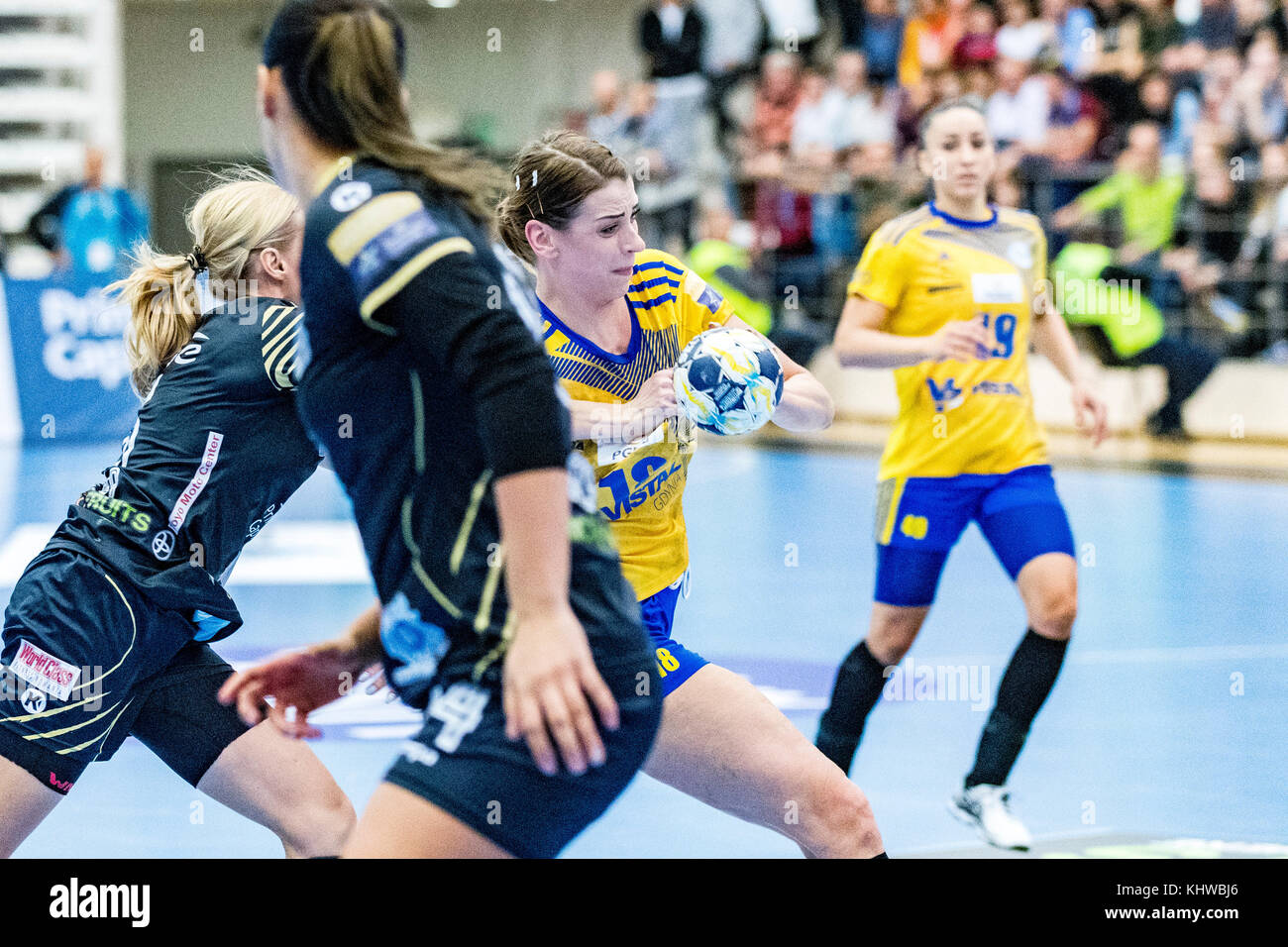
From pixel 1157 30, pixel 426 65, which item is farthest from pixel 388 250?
pixel 426 65

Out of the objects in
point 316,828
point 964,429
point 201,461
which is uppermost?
point 201,461

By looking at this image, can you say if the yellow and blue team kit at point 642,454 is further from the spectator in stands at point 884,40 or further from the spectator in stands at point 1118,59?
the spectator in stands at point 884,40

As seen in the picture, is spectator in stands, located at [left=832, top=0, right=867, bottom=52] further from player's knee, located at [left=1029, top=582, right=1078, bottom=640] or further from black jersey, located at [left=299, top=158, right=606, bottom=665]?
black jersey, located at [left=299, top=158, right=606, bottom=665]

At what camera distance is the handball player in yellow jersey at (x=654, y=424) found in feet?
11.3

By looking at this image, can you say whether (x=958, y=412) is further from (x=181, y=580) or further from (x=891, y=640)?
(x=181, y=580)

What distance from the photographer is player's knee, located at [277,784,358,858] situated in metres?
3.62

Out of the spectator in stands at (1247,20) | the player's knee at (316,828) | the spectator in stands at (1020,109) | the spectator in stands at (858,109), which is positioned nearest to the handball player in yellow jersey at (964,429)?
the player's knee at (316,828)

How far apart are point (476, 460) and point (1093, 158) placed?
1393 centimetres

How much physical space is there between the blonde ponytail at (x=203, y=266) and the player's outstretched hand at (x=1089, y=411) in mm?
2856

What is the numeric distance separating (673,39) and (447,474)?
57.7 feet

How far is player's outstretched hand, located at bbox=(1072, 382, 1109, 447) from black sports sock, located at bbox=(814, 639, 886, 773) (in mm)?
1075

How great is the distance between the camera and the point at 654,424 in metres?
3.65
